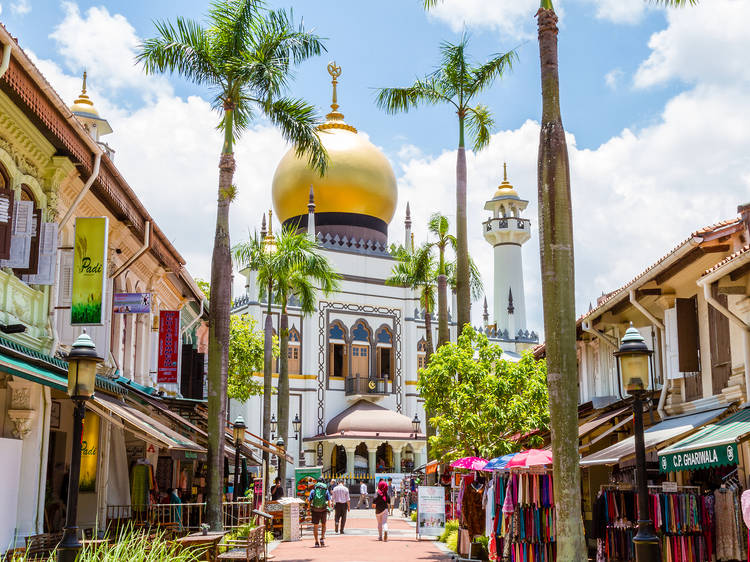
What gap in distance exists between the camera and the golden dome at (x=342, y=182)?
167 ft

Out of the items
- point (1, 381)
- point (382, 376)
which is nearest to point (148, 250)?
point (1, 381)

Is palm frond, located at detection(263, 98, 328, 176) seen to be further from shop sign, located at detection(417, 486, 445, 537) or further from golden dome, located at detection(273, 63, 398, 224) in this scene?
golden dome, located at detection(273, 63, 398, 224)

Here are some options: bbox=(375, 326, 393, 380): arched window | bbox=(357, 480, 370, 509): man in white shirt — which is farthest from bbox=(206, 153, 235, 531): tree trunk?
bbox=(375, 326, 393, 380): arched window

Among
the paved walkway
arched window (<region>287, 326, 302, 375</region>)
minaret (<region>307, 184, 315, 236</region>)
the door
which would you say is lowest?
the paved walkway

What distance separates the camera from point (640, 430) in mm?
10359

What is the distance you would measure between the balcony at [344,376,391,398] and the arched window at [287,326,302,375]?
115 inches

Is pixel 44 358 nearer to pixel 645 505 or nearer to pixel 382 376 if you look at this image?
pixel 645 505

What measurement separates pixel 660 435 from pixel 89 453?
36.2 ft

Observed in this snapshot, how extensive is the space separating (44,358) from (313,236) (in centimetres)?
3424

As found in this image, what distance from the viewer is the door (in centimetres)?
A: 1441

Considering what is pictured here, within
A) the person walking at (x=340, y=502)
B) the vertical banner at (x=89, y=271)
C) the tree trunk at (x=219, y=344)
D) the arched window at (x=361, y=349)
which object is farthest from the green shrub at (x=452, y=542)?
the arched window at (x=361, y=349)

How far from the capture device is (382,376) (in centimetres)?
4966

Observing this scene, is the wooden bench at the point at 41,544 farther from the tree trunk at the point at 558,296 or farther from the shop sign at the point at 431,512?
the shop sign at the point at 431,512

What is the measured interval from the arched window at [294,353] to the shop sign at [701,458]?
119ft
